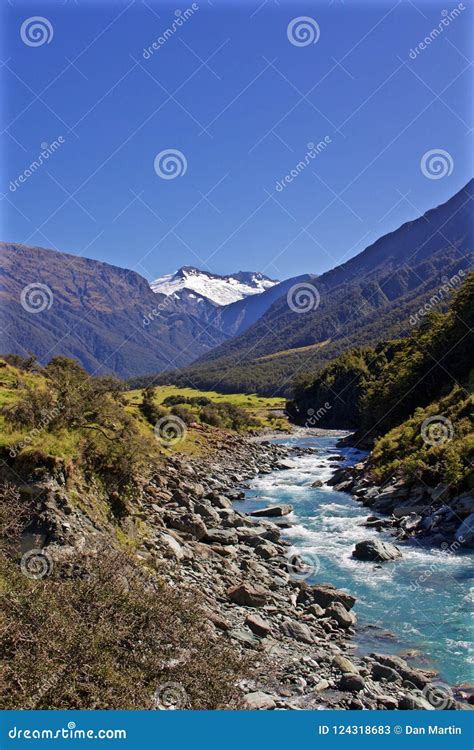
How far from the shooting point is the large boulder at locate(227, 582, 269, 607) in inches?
633

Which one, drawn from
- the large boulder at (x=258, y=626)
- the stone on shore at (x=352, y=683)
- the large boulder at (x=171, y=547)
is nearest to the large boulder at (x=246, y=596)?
the large boulder at (x=258, y=626)

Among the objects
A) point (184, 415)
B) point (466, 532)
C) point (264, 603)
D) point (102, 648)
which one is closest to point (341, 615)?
point (264, 603)

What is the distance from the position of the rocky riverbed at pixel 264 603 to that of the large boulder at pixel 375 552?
2895mm

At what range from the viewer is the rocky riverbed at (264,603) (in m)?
11.5

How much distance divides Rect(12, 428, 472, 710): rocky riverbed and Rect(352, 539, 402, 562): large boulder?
9.50 ft

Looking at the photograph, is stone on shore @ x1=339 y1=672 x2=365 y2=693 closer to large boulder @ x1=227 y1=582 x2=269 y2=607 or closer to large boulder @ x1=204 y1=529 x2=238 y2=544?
large boulder @ x1=227 y1=582 x2=269 y2=607

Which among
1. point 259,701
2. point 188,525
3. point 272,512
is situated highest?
point 259,701

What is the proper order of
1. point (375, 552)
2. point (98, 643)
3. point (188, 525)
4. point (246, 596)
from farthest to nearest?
point (375, 552)
point (188, 525)
point (246, 596)
point (98, 643)

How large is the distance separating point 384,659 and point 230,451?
4714 cm

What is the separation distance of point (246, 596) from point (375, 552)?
8478 millimetres

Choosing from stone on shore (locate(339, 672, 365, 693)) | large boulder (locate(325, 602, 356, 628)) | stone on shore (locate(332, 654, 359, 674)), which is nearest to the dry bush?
stone on shore (locate(339, 672, 365, 693))

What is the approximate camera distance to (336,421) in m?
104

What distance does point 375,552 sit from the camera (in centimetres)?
2252

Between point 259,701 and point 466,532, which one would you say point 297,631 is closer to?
point 259,701
